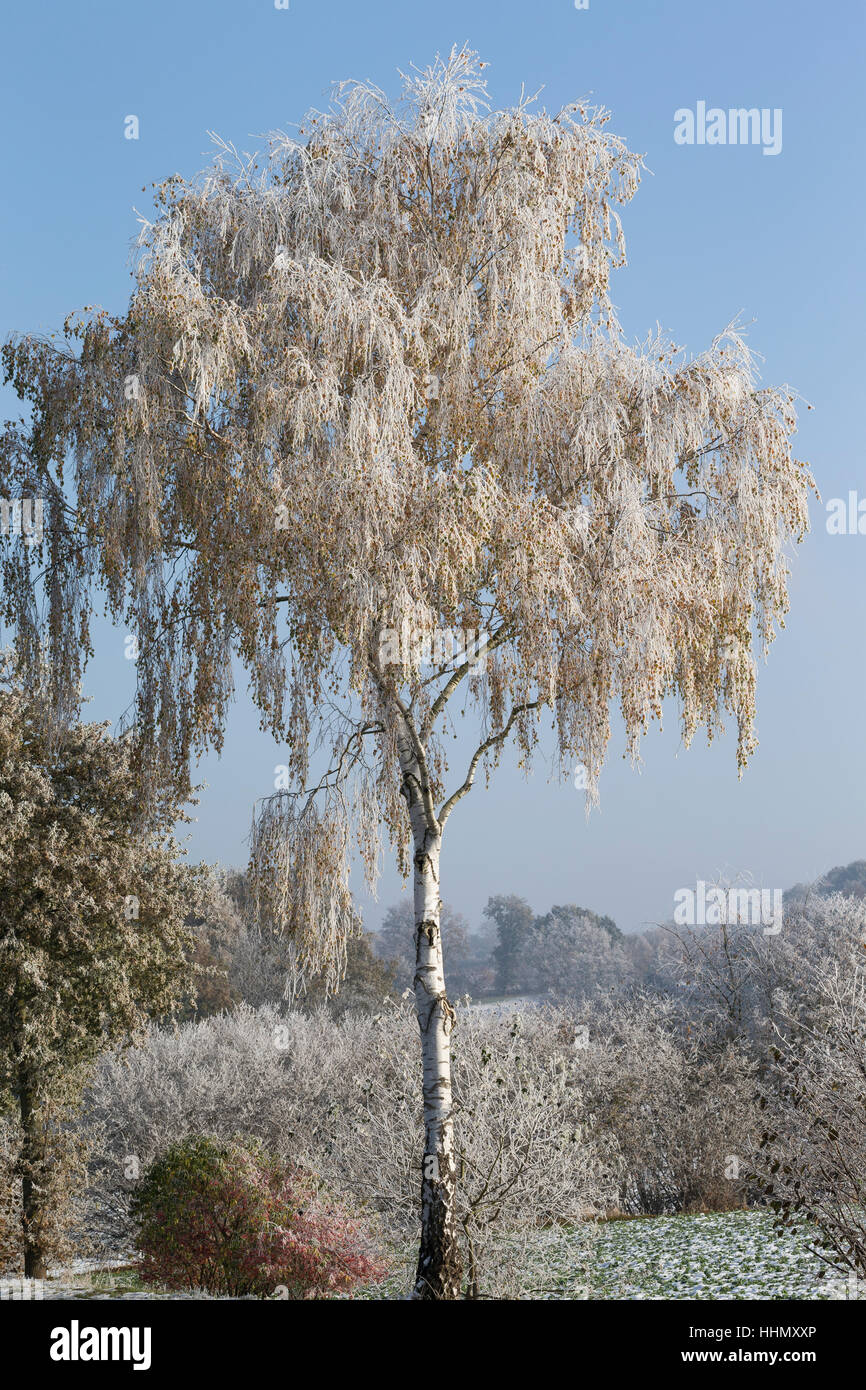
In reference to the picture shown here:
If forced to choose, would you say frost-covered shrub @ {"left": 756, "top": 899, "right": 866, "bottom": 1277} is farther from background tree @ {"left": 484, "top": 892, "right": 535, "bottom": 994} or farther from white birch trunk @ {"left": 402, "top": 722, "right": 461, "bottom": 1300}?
background tree @ {"left": 484, "top": 892, "right": 535, "bottom": 994}

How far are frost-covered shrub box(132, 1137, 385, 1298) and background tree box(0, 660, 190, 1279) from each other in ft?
10.1

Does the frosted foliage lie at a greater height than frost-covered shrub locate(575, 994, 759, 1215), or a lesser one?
greater

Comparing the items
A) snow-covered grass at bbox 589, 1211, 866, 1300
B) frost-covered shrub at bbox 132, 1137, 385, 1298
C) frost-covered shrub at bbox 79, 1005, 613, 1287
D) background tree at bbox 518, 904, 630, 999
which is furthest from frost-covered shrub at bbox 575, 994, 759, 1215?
background tree at bbox 518, 904, 630, 999

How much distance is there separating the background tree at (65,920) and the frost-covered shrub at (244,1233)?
307 cm

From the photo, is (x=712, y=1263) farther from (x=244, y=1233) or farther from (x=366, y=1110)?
(x=244, y=1233)

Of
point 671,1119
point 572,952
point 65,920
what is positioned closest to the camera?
point 65,920

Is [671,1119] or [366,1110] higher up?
[366,1110]

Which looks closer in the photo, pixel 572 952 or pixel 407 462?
pixel 407 462

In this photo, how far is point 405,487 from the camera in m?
7.78

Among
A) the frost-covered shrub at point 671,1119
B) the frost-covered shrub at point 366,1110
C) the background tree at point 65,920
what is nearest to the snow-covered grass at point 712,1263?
the frost-covered shrub at point 366,1110

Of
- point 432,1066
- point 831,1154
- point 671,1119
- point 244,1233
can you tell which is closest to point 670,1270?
point 432,1066

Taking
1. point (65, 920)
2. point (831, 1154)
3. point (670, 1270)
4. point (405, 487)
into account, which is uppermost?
point (405, 487)

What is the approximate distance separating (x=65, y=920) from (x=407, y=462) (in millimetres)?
7228

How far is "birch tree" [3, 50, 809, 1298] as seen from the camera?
8.02m
